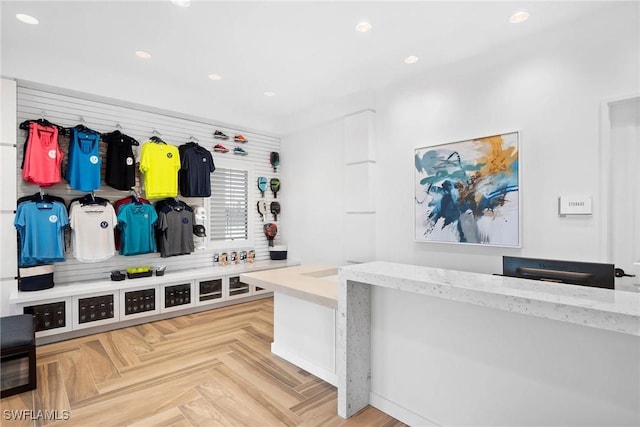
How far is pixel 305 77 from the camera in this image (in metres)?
4.23

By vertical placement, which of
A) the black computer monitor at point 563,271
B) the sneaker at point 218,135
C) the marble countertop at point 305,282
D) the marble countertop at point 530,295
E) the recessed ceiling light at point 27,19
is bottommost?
the marble countertop at point 305,282

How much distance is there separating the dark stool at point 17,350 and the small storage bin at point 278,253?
3.45 metres

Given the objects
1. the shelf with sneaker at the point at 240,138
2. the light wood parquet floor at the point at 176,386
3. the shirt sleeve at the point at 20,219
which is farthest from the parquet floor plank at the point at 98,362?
the shelf with sneaker at the point at 240,138

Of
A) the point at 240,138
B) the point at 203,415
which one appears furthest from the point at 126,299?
the point at 240,138

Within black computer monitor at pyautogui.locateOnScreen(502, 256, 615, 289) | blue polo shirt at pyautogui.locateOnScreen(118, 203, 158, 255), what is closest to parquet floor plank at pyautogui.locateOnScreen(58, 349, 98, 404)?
blue polo shirt at pyautogui.locateOnScreen(118, 203, 158, 255)

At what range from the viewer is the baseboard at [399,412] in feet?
6.49

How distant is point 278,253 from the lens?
19.1 ft

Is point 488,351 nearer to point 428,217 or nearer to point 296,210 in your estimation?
point 428,217

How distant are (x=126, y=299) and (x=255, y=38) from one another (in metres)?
3.40

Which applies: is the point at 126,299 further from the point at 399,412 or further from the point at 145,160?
the point at 399,412

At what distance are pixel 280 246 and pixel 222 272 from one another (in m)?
1.40

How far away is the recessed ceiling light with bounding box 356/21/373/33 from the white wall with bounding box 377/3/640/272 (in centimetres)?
121

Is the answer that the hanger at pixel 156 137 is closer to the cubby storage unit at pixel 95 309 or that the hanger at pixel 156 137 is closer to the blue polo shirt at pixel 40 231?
the blue polo shirt at pixel 40 231

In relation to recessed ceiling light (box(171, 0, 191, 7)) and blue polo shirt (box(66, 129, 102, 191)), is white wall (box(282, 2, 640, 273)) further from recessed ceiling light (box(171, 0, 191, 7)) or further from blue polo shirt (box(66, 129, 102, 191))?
blue polo shirt (box(66, 129, 102, 191))
